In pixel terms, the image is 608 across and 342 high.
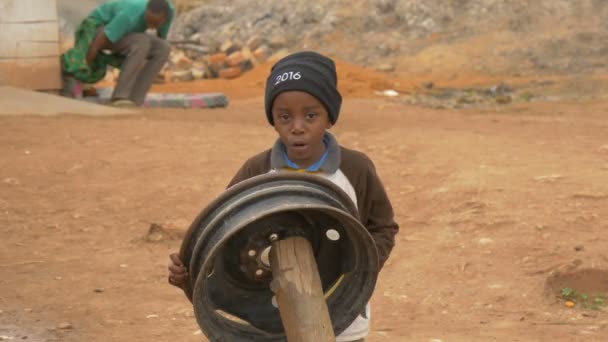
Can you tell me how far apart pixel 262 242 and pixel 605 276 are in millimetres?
2700

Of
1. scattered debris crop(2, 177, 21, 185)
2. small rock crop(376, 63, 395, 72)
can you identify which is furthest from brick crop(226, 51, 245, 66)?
scattered debris crop(2, 177, 21, 185)

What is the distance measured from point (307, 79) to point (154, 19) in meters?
8.34

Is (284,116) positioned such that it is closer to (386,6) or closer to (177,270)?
(177,270)

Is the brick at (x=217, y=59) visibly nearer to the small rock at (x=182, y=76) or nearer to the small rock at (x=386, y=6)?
the small rock at (x=182, y=76)

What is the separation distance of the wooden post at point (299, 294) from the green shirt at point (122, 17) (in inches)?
333

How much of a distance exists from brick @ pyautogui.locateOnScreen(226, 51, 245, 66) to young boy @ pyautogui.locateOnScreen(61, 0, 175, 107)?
5.52 meters

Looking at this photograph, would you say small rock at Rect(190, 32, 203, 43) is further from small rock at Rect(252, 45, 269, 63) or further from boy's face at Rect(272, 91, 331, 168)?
boy's face at Rect(272, 91, 331, 168)

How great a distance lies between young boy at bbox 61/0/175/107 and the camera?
35.3 ft

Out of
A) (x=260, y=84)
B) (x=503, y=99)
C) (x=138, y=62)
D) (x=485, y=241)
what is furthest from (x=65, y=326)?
(x=260, y=84)

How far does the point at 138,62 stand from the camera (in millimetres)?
10828

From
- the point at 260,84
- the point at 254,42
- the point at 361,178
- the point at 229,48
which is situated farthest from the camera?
the point at 254,42

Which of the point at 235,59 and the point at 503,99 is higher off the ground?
the point at 503,99

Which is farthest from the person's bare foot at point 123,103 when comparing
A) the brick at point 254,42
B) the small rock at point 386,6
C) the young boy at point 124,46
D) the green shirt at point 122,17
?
the small rock at point 386,6

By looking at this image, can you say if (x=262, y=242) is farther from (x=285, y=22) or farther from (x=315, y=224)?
(x=285, y=22)
